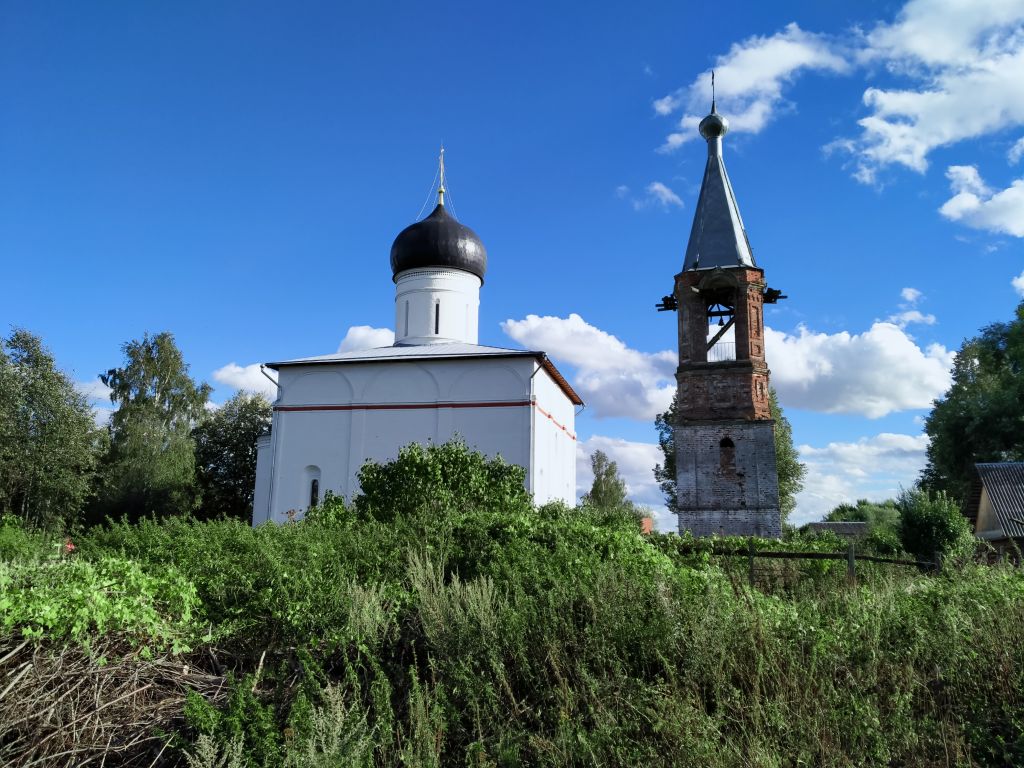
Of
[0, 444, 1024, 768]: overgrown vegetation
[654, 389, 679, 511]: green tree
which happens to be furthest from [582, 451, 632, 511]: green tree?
[0, 444, 1024, 768]: overgrown vegetation

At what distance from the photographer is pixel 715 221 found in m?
21.6

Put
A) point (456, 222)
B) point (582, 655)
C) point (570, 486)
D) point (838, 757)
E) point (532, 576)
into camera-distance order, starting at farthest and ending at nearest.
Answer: point (570, 486), point (456, 222), point (532, 576), point (582, 655), point (838, 757)

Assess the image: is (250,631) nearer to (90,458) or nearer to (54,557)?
(54,557)

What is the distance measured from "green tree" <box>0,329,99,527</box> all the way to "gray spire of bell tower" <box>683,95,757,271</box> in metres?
23.7

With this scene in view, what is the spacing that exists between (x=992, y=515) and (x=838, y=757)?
20920 mm

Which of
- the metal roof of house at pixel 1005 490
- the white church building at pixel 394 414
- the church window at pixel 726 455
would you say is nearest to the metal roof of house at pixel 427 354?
the white church building at pixel 394 414

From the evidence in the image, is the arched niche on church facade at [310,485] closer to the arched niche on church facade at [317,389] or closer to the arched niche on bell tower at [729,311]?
the arched niche on church facade at [317,389]

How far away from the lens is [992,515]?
20.5m

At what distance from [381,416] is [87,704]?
18.5m

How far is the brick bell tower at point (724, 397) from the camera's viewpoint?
1858 cm

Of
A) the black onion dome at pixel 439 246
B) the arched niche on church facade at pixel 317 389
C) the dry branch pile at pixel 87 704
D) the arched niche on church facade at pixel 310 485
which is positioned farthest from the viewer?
the black onion dome at pixel 439 246

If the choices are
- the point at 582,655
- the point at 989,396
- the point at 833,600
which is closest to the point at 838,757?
the point at 582,655

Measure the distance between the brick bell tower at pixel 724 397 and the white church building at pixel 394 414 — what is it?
14.8 ft

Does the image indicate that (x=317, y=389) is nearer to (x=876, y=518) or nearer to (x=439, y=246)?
(x=439, y=246)
